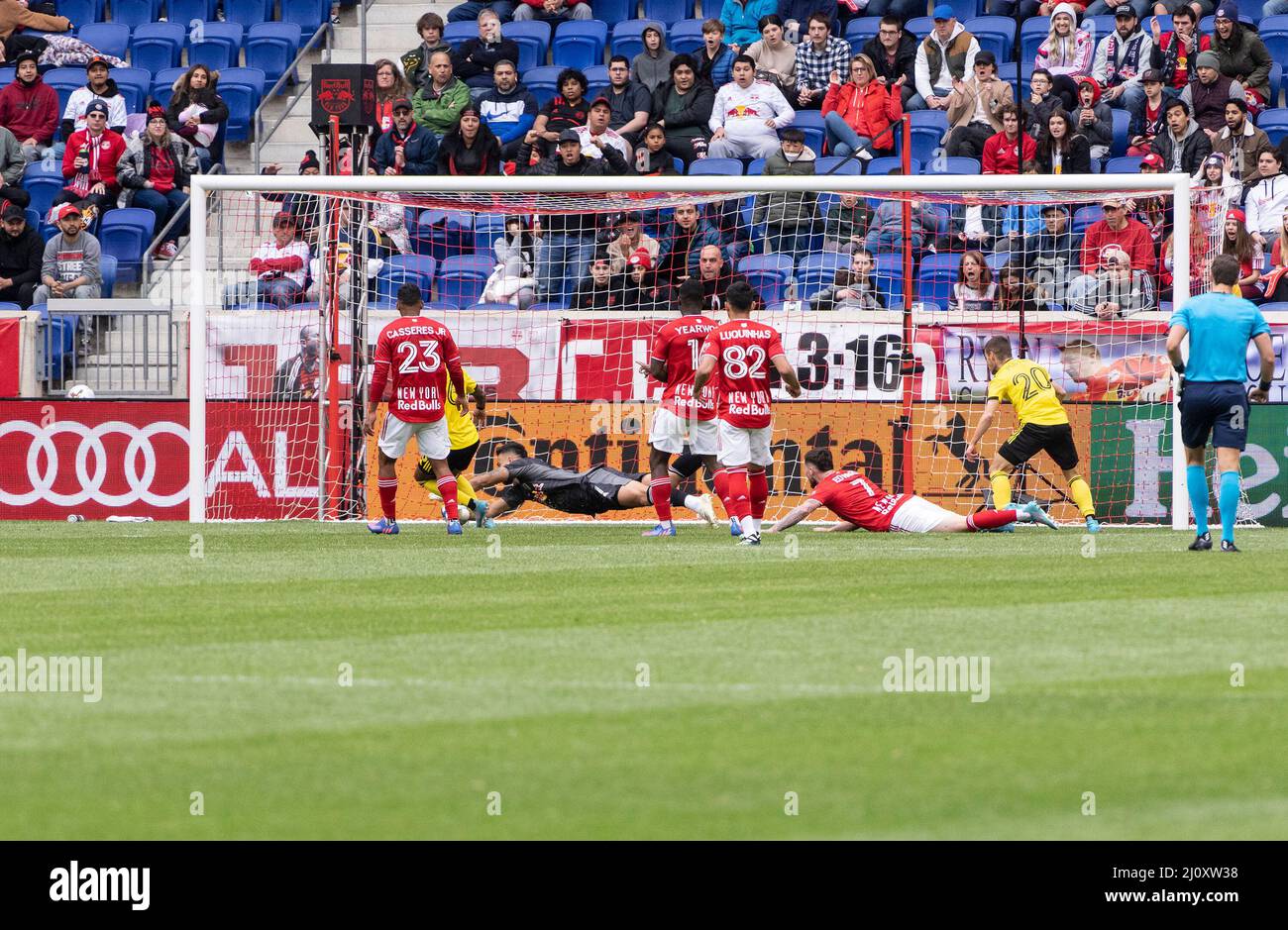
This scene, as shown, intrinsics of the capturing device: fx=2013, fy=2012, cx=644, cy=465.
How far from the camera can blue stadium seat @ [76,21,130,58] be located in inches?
1110

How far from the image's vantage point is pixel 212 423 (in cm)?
2044

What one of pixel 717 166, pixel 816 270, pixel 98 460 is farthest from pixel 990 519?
pixel 98 460

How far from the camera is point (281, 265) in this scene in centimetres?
2136

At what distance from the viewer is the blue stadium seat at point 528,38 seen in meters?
26.5

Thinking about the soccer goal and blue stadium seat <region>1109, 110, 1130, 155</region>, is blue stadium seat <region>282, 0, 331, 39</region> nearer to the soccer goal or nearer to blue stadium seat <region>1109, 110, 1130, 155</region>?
the soccer goal

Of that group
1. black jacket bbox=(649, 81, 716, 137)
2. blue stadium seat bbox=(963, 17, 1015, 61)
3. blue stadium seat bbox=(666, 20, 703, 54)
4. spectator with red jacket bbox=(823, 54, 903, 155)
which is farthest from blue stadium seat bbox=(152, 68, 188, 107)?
blue stadium seat bbox=(963, 17, 1015, 61)

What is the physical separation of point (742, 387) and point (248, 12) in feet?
49.4

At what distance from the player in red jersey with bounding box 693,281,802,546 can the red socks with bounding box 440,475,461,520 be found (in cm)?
259

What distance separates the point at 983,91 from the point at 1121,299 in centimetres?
416

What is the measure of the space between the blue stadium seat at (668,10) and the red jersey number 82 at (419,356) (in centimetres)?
1108

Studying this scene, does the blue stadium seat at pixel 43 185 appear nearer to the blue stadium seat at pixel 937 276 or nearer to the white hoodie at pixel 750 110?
the white hoodie at pixel 750 110

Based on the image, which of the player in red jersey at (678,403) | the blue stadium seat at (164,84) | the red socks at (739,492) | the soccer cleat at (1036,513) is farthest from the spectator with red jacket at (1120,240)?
the blue stadium seat at (164,84)

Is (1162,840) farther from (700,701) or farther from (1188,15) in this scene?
(1188,15)
